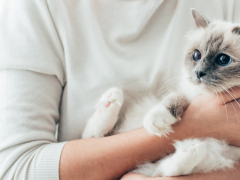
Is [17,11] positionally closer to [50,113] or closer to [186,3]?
[50,113]

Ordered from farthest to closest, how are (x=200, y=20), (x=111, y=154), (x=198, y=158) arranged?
1. (x=200, y=20)
2. (x=111, y=154)
3. (x=198, y=158)

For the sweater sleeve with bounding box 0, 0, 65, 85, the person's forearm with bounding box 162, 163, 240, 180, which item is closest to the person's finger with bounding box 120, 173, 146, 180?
the person's forearm with bounding box 162, 163, 240, 180

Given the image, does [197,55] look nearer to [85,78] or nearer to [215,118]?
[215,118]

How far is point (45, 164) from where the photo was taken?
36.3 inches

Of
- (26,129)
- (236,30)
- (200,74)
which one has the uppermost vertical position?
(236,30)

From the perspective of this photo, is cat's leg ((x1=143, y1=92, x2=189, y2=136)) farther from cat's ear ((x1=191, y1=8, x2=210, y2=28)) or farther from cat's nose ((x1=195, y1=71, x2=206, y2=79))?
cat's ear ((x1=191, y1=8, x2=210, y2=28))

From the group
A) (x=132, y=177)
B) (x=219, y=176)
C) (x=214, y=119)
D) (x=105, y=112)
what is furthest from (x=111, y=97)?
(x=219, y=176)

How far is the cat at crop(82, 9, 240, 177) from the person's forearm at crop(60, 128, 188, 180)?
1.8 inches

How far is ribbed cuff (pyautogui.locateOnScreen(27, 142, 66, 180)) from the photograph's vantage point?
904mm

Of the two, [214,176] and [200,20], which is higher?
[200,20]

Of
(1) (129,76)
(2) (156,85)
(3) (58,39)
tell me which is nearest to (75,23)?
(3) (58,39)

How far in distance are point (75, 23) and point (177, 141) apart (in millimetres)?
803

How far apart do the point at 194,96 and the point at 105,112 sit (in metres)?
0.47

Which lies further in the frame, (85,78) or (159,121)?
(85,78)
